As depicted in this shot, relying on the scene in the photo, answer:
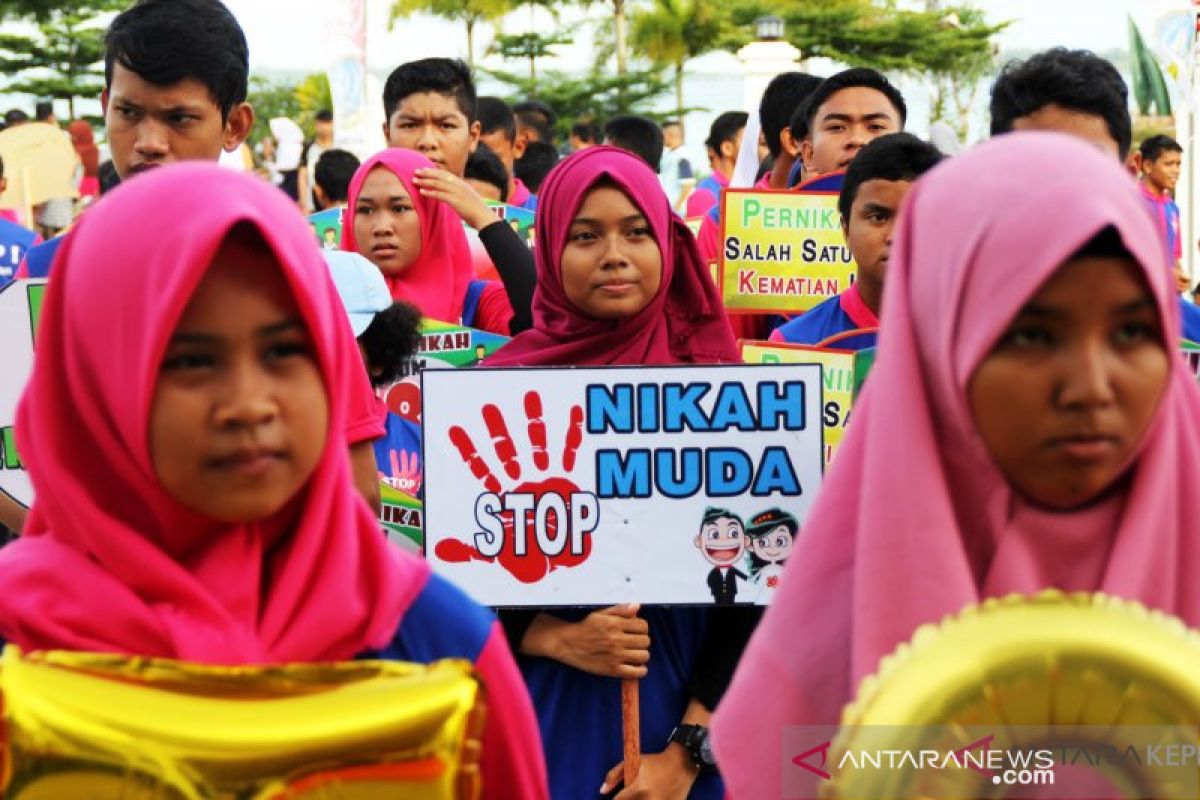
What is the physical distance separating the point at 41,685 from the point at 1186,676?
4.06ft

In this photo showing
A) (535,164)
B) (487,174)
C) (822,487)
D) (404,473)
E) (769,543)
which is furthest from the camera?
(535,164)

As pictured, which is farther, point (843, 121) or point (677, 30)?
point (677, 30)

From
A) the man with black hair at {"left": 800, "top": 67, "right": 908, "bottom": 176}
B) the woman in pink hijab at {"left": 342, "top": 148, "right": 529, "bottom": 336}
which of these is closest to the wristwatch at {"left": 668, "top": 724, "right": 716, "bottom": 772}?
the woman in pink hijab at {"left": 342, "top": 148, "right": 529, "bottom": 336}

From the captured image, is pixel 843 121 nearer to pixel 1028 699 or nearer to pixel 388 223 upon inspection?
pixel 388 223

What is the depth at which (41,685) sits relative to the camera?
2086 mm

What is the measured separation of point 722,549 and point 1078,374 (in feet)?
4.98

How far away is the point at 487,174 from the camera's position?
28.7 ft

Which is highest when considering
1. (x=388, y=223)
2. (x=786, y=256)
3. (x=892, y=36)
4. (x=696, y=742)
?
(x=892, y=36)

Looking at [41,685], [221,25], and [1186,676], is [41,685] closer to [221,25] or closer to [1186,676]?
[1186,676]

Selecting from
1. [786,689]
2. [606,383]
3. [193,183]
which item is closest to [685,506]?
[606,383]

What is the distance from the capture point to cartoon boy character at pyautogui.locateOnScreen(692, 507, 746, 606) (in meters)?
3.48

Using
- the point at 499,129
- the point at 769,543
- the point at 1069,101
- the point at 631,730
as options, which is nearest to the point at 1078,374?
the point at 769,543

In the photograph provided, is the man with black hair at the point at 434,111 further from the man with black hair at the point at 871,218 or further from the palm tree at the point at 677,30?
the palm tree at the point at 677,30

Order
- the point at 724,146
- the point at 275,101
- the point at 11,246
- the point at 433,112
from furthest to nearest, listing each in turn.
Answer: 1. the point at 275,101
2. the point at 724,146
3. the point at 11,246
4. the point at 433,112
